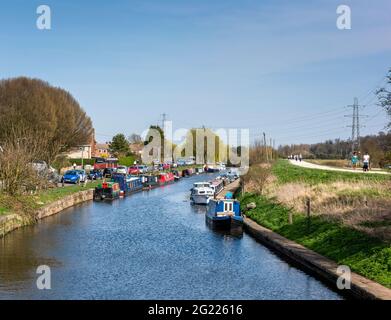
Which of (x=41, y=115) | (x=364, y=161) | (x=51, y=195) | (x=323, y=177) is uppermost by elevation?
(x=41, y=115)

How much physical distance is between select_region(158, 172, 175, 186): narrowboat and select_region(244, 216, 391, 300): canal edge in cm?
5840

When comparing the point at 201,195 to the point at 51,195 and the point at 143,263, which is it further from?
the point at 143,263

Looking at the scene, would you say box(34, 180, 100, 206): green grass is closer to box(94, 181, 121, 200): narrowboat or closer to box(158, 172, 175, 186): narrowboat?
box(94, 181, 121, 200): narrowboat

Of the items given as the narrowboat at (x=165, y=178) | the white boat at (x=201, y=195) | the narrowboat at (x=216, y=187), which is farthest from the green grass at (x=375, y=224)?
the narrowboat at (x=165, y=178)

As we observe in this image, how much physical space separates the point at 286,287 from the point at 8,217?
1978 centimetres

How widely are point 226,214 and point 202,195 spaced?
20456 mm

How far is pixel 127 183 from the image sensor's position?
74.6 meters

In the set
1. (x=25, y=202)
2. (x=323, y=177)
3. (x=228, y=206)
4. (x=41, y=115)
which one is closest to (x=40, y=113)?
(x=41, y=115)

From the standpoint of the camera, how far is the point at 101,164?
98562 millimetres

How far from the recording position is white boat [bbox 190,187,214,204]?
202 ft

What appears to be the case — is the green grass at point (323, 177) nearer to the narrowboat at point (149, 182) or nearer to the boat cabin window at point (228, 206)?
the boat cabin window at point (228, 206)
